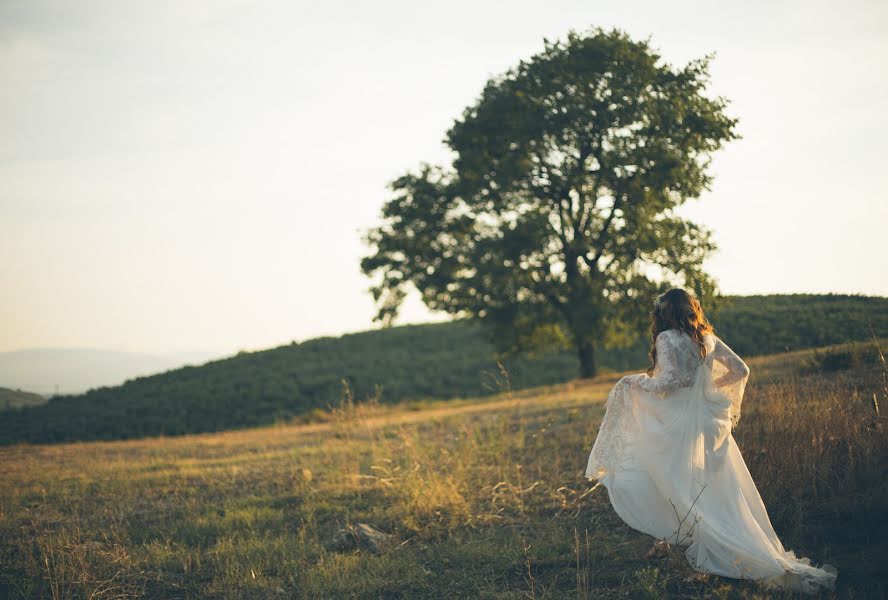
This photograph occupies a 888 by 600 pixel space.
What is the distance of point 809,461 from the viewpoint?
6.26 m

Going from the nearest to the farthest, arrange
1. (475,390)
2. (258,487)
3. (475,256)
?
(258,487), (475,256), (475,390)

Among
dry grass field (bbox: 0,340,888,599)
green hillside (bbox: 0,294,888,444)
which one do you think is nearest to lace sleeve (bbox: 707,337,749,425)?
dry grass field (bbox: 0,340,888,599)

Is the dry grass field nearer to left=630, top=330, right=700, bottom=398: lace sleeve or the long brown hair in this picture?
left=630, top=330, right=700, bottom=398: lace sleeve

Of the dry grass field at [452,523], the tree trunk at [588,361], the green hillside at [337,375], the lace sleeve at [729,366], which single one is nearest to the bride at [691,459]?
the lace sleeve at [729,366]

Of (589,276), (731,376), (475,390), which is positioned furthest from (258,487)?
(475,390)

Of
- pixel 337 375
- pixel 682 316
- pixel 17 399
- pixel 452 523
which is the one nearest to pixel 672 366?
pixel 682 316

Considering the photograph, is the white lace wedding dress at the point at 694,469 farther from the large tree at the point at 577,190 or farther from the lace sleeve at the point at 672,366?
the large tree at the point at 577,190

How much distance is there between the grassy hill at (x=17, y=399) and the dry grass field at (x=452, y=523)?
23.5m

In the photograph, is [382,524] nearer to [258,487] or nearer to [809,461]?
[258,487]

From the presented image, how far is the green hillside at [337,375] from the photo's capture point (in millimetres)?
23062

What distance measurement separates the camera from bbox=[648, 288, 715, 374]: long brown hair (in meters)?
5.24

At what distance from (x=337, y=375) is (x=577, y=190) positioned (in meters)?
19.7

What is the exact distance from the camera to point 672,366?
5168 millimetres

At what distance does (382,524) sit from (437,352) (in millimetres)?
32229
